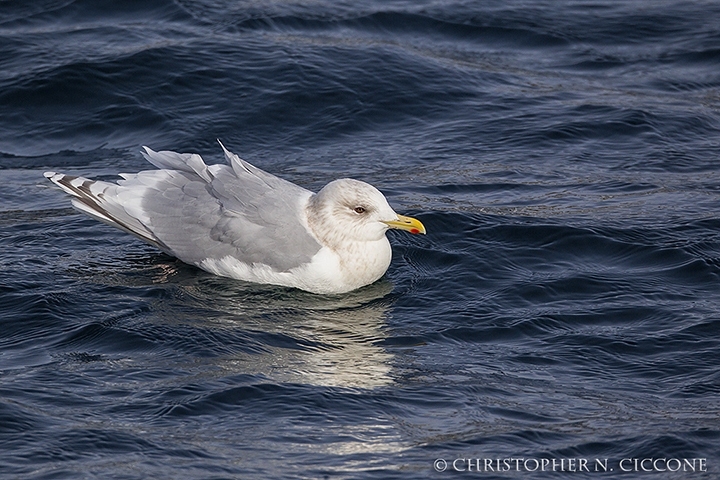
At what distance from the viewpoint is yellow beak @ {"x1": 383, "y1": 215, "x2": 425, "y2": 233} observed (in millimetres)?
7598

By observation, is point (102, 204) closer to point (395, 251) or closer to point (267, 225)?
point (267, 225)

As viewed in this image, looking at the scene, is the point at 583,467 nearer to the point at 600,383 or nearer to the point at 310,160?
the point at 600,383

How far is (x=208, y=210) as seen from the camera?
7918 millimetres

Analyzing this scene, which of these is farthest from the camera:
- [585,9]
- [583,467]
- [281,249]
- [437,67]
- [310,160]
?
[585,9]

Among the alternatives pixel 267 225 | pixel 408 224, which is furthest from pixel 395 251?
pixel 267 225

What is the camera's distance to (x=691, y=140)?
1057cm

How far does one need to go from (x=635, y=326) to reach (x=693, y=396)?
0.99m

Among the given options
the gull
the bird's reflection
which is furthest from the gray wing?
the bird's reflection

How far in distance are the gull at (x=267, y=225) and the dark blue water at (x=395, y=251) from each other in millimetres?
177

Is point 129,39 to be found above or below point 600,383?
above

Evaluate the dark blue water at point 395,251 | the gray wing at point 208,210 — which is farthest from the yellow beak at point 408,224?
the gray wing at point 208,210

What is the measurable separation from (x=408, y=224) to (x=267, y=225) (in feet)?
3.14

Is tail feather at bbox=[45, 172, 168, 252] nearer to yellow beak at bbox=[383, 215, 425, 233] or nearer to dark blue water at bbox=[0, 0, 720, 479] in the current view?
dark blue water at bbox=[0, 0, 720, 479]

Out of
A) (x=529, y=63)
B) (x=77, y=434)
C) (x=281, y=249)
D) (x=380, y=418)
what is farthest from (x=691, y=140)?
(x=77, y=434)
